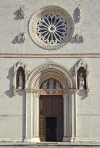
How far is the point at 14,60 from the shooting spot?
22.2 metres

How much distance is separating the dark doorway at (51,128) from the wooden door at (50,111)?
0.37 meters

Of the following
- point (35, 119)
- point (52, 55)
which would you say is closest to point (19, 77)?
point (52, 55)

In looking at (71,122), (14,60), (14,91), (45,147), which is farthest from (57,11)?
(45,147)

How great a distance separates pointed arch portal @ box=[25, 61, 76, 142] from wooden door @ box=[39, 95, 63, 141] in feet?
0.88

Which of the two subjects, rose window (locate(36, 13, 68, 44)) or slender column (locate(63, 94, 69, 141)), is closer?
slender column (locate(63, 94, 69, 141))

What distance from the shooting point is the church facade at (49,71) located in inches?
853

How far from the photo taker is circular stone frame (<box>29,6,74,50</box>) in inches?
878

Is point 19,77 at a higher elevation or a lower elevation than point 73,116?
higher

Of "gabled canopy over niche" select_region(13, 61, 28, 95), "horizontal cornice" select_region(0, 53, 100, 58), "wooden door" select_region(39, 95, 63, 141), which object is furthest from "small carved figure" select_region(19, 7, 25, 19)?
"wooden door" select_region(39, 95, 63, 141)

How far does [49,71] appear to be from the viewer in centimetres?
2219

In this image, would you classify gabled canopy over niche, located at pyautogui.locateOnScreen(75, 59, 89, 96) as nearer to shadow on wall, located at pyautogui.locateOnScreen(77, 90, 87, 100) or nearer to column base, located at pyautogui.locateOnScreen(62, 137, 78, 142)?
shadow on wall, located at pyautogui.locateOnScreen(77, 90, 87, 100)

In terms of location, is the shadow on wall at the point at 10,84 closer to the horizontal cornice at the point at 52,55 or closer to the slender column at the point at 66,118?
the horizontal cornice at the point at 52,55

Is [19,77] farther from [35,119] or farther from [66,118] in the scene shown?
[66,118]

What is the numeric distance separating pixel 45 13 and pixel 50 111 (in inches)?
267
